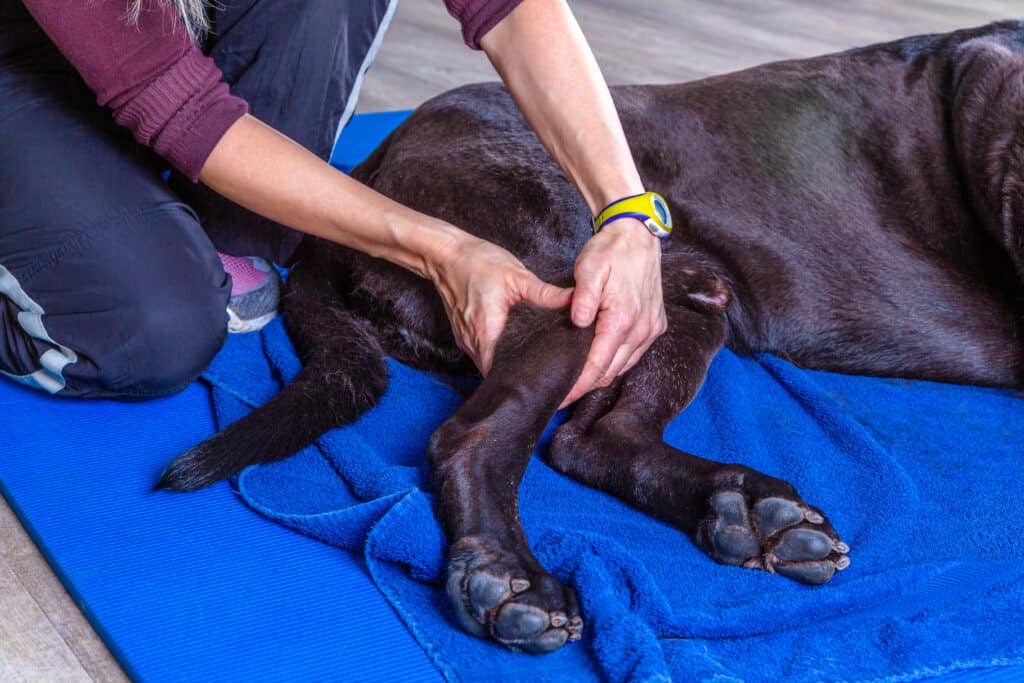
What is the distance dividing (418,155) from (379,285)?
11.9 inches

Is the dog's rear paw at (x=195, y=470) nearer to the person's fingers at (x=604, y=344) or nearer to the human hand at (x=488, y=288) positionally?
the human hand at (x=488, y=288)

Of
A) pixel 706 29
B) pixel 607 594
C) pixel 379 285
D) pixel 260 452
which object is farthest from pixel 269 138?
pixel 706 29

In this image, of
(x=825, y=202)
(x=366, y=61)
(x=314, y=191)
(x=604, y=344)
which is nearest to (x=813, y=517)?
(x=604, y=344)

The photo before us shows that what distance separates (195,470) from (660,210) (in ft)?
3.12

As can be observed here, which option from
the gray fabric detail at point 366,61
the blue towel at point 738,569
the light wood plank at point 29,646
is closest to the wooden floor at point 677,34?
the gray fabric detail at point 366,61

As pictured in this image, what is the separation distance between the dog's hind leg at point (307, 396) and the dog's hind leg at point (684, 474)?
1.34 feet

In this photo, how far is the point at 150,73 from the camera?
6.61 ft

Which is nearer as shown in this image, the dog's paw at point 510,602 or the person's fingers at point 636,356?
the dog's paw at point 510,602

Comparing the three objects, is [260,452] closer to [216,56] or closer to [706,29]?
[216,56]

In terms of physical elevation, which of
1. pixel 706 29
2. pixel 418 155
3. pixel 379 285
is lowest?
pixel 706 29

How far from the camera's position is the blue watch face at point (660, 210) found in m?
2.13

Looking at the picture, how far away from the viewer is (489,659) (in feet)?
5.51

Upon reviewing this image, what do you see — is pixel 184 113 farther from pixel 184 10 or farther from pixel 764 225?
pixel 764 225

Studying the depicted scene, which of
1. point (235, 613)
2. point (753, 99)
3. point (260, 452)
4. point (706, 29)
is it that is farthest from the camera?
point (706, 29)
